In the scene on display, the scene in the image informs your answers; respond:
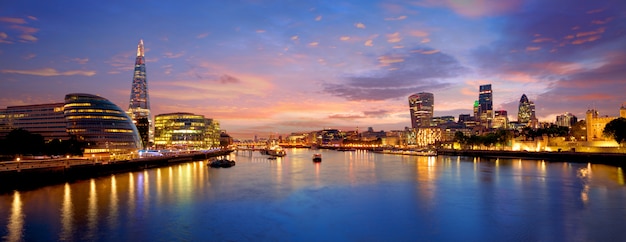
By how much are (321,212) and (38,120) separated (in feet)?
291

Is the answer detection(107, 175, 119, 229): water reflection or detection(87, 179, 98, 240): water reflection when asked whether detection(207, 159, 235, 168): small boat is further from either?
detection(87, 179, 98, 240): water reflection

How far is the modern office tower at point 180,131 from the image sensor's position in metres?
159

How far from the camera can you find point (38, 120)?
92.2 meters

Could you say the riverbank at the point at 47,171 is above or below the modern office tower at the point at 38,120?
below

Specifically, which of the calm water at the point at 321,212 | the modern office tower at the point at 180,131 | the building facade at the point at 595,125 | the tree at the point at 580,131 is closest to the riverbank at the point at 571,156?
the building facade at the point at 595,125

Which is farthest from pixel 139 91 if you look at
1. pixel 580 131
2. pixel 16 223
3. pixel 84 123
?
pixel 16 223

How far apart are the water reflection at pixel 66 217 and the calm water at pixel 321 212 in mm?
47

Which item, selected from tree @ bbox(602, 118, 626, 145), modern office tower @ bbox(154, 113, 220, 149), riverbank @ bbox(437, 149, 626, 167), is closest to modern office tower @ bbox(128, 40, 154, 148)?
modern office tower @ bbox(154, 113, 220, 149)

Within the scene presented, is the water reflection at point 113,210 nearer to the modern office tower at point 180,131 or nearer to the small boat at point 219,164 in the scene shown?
the small boat at point 219,164

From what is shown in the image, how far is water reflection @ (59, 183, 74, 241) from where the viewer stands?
69.8ft

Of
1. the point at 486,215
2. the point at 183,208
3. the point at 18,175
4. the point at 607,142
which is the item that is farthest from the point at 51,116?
the point at 607,142

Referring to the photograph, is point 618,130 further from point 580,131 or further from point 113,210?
point 113,210

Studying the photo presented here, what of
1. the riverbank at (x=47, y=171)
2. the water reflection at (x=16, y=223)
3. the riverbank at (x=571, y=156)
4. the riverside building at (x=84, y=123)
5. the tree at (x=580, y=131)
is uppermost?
the riverside building at (x=84, y=123)

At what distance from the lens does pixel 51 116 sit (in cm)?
9100
